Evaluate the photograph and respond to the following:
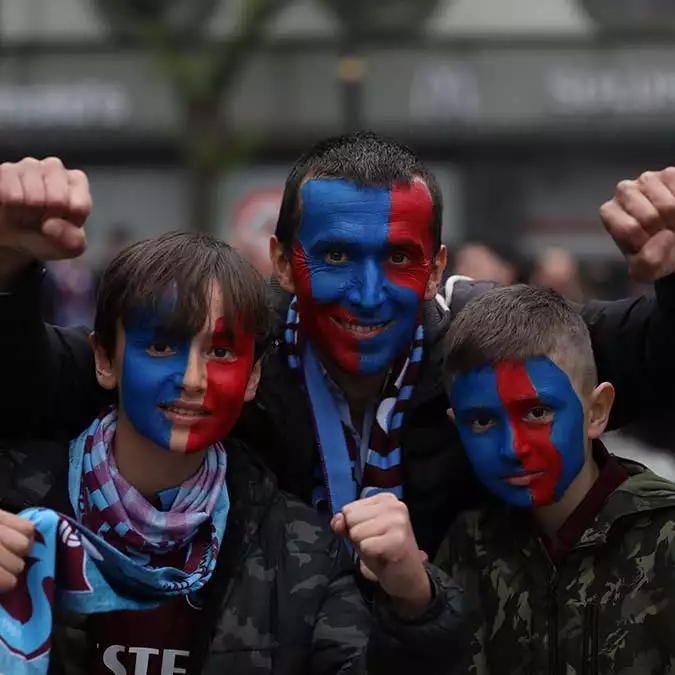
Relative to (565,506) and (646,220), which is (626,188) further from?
(565,506)

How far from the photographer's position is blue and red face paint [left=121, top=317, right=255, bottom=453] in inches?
99.0

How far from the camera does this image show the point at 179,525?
2484 mm

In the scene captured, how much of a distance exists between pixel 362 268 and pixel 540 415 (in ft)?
1.55

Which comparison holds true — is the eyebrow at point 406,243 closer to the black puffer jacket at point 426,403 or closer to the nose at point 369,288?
the nose at point 369,288

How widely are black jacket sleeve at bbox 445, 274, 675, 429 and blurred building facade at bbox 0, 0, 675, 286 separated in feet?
42.8

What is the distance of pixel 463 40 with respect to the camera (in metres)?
16.6

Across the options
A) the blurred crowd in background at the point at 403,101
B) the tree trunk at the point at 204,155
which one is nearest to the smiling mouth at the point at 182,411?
the tree trunk at the point at 204,155

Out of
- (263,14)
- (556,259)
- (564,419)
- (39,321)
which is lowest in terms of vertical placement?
(556,259)

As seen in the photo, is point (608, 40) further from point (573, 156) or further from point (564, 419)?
point (564, 419)

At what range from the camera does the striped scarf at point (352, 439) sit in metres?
2.82

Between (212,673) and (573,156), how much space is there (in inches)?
573

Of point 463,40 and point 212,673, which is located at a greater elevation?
point 463,40

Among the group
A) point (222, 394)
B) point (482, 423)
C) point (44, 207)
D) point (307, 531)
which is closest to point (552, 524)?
point (482, 423)

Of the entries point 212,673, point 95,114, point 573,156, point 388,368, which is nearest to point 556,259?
point 388,368
